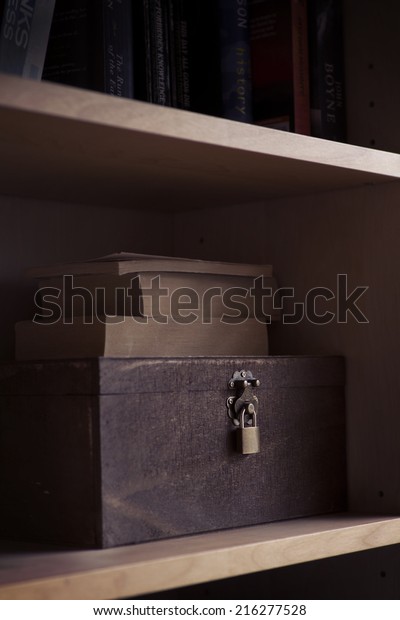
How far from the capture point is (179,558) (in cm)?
95

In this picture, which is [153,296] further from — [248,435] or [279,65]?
[279,65]

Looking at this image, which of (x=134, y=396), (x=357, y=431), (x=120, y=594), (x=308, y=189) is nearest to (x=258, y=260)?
(x=308, y=189)

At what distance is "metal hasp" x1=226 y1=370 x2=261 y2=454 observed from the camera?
1149 millimetres

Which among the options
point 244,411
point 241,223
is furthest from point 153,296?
point 241,223

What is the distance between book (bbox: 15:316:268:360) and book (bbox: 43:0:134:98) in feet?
0.91

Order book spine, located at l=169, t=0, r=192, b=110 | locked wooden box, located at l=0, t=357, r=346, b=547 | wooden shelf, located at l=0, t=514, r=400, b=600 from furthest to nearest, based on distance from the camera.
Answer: book spine, located at l=169, t=0, r=192, b=110 → locked wooden box, located at l=0, t=357, r=346, b=547 → wooden shelf, located at l=0, t=514, r=400, b=600

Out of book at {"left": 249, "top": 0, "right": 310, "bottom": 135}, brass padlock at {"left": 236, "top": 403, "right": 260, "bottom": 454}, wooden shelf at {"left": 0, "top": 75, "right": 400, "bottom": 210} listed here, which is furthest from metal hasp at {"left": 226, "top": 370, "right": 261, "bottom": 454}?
book at {"left": 249, "top": 0, "right": 310, "bottom": 135}

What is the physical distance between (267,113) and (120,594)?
2.24ft

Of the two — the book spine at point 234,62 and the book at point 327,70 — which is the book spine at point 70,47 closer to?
the book spine at point 234,62

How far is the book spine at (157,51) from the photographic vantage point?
1232mm

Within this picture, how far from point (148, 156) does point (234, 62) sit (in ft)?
1.01

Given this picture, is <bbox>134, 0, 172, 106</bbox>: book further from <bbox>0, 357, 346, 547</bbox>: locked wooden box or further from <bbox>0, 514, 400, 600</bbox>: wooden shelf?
<bbox>0, 514, 400, 600</bbox>: wooden shelf

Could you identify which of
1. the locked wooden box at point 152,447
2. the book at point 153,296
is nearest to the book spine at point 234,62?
the book at point 153,296

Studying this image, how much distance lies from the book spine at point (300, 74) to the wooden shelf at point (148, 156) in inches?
3.6
